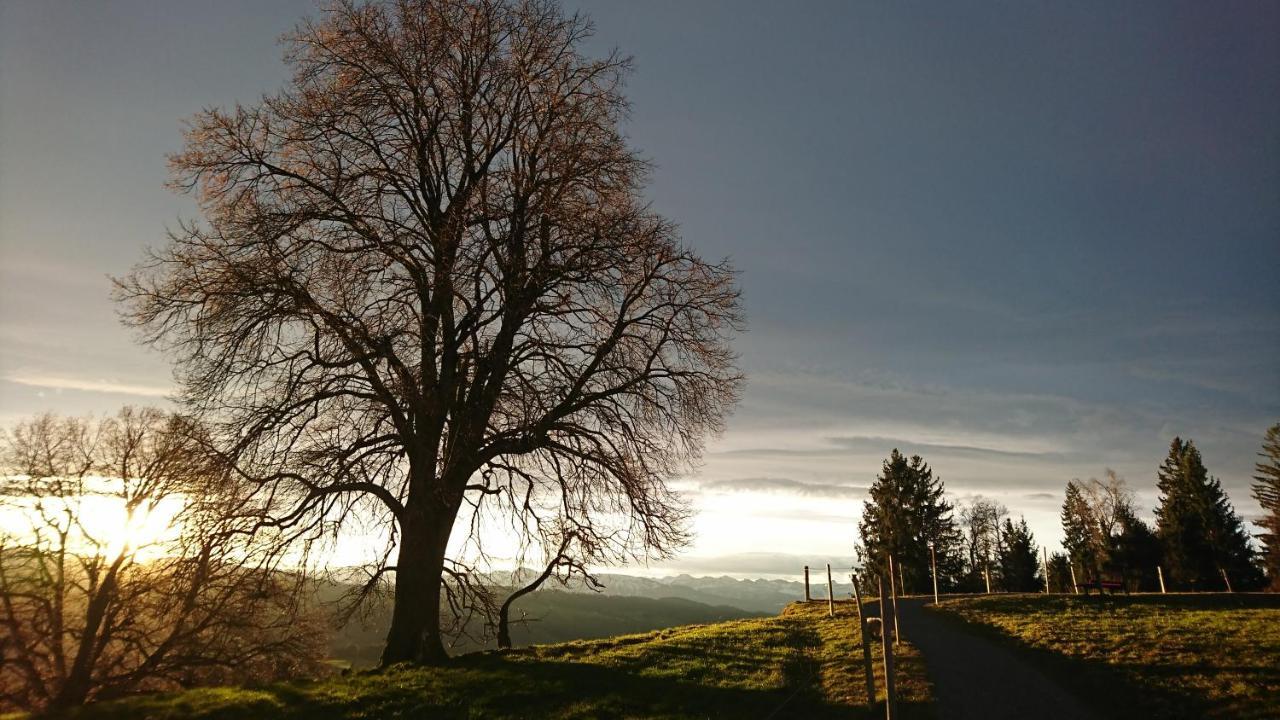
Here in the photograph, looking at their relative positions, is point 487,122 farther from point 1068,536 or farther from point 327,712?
point 1068,536

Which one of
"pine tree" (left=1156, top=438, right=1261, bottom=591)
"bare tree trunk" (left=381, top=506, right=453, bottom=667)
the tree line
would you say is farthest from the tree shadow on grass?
"pine tree" (left=1156, top=438, right=1261, bottom=591)

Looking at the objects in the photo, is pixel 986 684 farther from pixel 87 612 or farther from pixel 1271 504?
pixel 1271 504

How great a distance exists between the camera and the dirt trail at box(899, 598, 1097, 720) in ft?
38.3

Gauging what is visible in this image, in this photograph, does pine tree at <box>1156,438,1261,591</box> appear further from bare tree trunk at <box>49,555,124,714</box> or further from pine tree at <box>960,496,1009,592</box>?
bare tree trunk at <box>49,555,124,714</box>

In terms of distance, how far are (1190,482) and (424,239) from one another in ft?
237

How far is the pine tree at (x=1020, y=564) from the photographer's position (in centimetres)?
6138

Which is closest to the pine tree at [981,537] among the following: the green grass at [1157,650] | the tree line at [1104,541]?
the tree line at [1104,541]

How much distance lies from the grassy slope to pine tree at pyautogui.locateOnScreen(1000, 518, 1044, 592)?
56764mm

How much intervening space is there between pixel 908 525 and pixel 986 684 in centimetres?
5686

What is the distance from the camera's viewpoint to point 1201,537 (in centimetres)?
5378

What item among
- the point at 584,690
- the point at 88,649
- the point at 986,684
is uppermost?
the point at 584,690

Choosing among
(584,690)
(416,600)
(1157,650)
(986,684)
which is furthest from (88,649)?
(1157,650)

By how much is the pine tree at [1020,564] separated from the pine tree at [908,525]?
5.12m

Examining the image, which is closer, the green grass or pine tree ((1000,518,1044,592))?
the green grass
